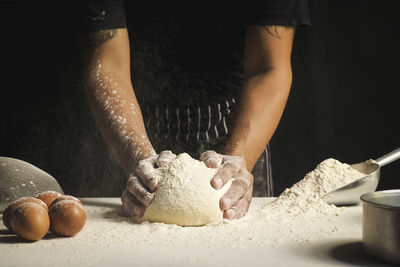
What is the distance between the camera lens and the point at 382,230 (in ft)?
2.53

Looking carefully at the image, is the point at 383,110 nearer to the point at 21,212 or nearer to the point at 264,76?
the point at 264,76

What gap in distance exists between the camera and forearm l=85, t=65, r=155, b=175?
4.65 feet

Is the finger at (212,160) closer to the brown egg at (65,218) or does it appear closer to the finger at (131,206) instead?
the finger at (131,206)

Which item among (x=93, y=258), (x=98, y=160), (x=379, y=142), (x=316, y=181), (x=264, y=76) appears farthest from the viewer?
(x=379, y=142)

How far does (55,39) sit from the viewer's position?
7.14ft

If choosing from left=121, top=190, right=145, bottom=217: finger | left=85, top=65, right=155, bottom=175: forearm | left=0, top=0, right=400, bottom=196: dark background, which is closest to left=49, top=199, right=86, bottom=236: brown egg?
left=121, top=190, right=145, bottom=217: finger

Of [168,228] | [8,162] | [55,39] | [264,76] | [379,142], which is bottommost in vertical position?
[379,142]

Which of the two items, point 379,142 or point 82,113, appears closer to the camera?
point 82,113

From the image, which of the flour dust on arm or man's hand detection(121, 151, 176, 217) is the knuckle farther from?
the flour dust on arm

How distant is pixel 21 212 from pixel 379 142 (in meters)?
2.01

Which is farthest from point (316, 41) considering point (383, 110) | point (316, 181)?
point (316, 181)

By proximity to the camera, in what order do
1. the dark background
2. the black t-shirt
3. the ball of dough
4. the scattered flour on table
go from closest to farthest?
1. the scattered flour on table
2. the ball of dough
3. the black t-shirt
4. the dark background

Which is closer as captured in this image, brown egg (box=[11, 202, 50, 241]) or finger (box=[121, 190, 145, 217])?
brown egg (box=[11, 202, 50, 241])

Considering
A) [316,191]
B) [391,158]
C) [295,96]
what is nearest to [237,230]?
[316,191]
